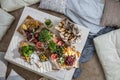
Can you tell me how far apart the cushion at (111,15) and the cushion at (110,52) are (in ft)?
0.25

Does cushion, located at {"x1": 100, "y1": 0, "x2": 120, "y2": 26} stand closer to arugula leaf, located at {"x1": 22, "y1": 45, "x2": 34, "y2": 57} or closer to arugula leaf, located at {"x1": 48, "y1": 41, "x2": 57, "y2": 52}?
arugula leaf, located at {"x1": 48, "y1": 41, "x2": 57, "y2": 52}

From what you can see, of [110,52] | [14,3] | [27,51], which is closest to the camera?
[27,51]

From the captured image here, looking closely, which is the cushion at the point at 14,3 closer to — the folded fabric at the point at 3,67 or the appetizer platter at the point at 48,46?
the appetizer platter at the point at 48,46

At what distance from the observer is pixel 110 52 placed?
204 cm

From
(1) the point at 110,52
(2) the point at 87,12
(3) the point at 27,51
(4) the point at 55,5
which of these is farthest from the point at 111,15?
(3) the point at 27,51

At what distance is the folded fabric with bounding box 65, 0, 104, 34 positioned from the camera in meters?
2.08

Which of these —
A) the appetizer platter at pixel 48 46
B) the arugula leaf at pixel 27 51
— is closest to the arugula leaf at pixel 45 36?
the appetizer platter at pixel 48 46

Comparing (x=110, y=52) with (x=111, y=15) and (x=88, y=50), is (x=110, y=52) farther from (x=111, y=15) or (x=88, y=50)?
(x=111, y=15)

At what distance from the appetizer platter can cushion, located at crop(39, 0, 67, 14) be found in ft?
0.55

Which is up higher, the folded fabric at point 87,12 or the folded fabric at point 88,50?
the folded fabric at point 87,12

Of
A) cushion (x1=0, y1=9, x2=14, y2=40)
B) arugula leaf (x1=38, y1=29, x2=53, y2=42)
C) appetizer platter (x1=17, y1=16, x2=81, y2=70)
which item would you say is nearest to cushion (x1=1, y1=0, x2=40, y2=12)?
cushion (x1=0, y1=9, x2=14, y2=40)

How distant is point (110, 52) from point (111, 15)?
0.98 feet

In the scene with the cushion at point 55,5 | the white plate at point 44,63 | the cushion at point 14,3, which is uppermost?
the cushion at point 55,5

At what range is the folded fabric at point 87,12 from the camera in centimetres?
208
